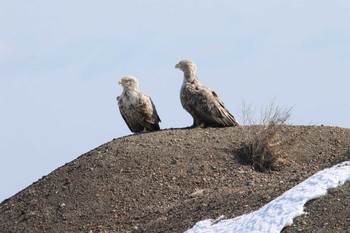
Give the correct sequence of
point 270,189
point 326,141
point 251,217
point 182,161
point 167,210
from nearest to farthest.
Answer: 1. point 251,217
2. point 270,189
3. point 167,210
4. point 182,161
5. point 326,141

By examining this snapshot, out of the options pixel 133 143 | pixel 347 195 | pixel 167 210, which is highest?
pixel 133 143

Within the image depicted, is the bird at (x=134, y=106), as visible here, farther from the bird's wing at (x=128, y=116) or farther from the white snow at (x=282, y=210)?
the white snow at (x=282, y=210)

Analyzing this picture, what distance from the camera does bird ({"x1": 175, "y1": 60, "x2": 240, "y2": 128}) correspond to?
2181 centimetres

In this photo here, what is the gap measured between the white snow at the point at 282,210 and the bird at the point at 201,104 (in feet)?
24.5

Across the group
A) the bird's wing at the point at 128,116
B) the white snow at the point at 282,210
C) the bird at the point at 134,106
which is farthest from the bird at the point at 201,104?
the white snow at the point at 282,210

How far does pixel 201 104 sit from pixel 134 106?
134 cm

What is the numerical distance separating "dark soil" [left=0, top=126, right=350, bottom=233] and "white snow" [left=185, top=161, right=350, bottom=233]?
1484 mm

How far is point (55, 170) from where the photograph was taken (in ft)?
67.5

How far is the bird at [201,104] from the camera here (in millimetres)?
21812

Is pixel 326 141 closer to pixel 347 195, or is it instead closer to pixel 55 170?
pixel 55 170

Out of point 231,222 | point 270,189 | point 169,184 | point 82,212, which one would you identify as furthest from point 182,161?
point 231,222

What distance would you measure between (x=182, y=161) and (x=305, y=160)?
2383mm

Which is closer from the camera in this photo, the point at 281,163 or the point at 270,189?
the point at 270,189

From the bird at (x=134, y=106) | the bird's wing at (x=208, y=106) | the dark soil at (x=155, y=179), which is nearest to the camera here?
the dark soil at (x=155, y=179)
